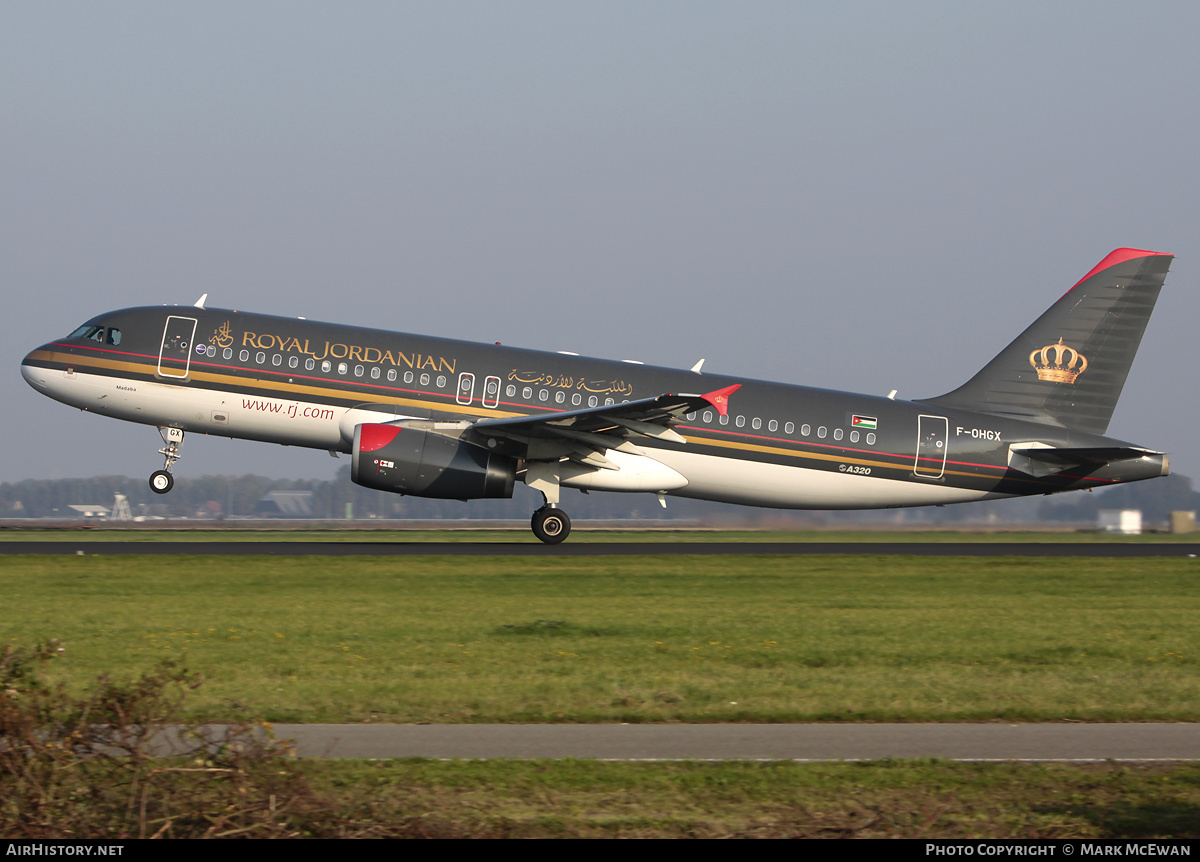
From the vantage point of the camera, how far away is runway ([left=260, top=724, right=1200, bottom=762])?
328 inches

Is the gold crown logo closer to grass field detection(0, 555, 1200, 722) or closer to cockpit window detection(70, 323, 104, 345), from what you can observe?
grass field detection(0, 555, 1200, 722)

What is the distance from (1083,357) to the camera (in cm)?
3048

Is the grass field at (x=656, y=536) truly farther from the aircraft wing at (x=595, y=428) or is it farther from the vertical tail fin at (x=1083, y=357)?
the vertical tail fin at (x=1083, y=357)

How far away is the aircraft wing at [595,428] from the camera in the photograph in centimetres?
2469

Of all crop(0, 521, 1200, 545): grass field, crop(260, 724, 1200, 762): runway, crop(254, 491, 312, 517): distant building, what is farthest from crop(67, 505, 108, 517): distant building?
crop(260, 724, 1200, 762): runway

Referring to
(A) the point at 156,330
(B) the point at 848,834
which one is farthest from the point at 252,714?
(A) the point at 156,330

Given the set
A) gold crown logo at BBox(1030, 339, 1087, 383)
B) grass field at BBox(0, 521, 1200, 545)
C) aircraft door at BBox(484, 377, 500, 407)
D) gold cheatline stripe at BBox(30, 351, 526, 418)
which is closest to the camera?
gold cheatline stripe at BBox(30, 351, 526, 418)

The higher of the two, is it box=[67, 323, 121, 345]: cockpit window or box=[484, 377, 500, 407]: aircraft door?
box=[67, 323, 121, 345]: cockpit window

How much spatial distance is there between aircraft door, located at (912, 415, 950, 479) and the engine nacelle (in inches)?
431

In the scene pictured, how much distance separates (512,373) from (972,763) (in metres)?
20.1

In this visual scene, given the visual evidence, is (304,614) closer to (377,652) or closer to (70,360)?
(377,652)

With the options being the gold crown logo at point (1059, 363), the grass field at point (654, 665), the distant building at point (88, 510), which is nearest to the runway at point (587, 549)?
the grass field at point (654, 665)

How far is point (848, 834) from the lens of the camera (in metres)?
6.40

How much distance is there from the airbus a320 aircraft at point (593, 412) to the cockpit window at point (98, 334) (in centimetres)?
3
